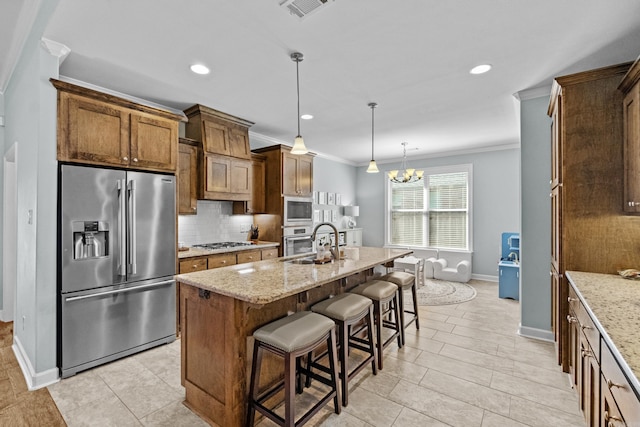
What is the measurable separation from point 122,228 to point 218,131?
1913 mm

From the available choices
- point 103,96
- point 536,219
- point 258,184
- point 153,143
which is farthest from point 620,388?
point 258,184

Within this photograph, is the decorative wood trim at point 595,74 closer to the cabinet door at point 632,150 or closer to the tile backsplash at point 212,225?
the cabinet door at point 632,150

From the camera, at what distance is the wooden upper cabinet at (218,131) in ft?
13.2

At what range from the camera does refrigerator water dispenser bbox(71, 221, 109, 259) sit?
2.61 metres

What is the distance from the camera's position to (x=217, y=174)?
4176 millimetres

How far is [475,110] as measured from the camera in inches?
161

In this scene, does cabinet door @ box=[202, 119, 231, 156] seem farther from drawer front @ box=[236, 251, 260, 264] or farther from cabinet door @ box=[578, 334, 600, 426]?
cabinet door @ box=[578, 334, 600, 426]

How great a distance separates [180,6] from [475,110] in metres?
3.63

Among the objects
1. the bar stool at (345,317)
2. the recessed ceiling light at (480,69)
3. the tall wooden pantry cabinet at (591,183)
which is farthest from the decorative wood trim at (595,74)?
the bar stool at (345,317)

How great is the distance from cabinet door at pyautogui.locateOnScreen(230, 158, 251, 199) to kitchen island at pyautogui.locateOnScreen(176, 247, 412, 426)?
2.22 meters

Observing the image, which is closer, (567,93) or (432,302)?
(567,93)

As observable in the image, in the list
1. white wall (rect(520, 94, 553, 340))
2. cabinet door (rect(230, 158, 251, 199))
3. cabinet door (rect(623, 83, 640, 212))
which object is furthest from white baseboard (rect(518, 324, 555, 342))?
cabinet door (rect(230, 158, 251, 199))

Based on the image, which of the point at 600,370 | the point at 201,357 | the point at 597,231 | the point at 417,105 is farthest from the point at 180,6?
the point at 597,231

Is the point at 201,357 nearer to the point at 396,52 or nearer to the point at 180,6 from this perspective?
the point at 180,6
